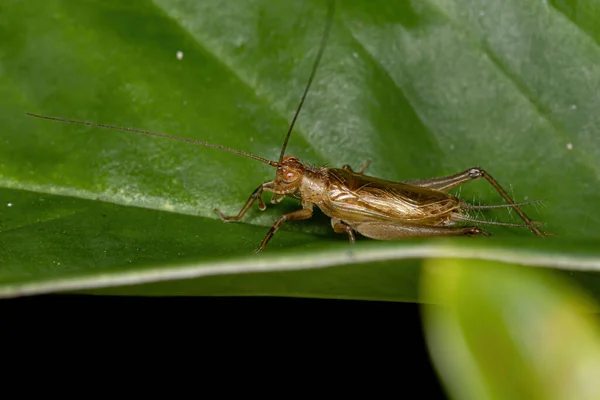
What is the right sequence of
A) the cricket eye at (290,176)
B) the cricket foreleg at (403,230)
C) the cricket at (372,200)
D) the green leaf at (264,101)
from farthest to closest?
the cricket foreleg at (403,230), the cricket eye at (290,176), the cricket at (372,200), the green leaf at (264,101)

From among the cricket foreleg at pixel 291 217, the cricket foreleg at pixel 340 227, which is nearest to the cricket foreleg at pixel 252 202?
the cricket foreleg at pixel 291 217

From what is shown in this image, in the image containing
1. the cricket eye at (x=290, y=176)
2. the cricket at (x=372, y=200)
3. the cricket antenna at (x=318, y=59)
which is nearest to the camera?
the cricket antenna at (x=318, y=59)

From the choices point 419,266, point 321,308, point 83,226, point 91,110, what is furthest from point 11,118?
point 419,266

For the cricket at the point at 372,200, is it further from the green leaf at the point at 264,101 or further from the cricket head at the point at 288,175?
the green leaf at the point at 264,101

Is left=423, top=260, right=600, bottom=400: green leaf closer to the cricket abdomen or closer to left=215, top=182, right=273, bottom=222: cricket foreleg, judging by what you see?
left=215, top=182, right=273, bottom=222: cricket foreleg

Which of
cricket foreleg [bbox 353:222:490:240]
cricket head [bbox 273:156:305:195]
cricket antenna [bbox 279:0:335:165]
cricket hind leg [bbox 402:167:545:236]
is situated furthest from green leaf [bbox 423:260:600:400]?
cricket foreleg [bbox 353:222:490:240]

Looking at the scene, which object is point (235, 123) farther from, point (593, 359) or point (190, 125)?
point (593, 359)

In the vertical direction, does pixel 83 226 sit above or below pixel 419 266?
above
